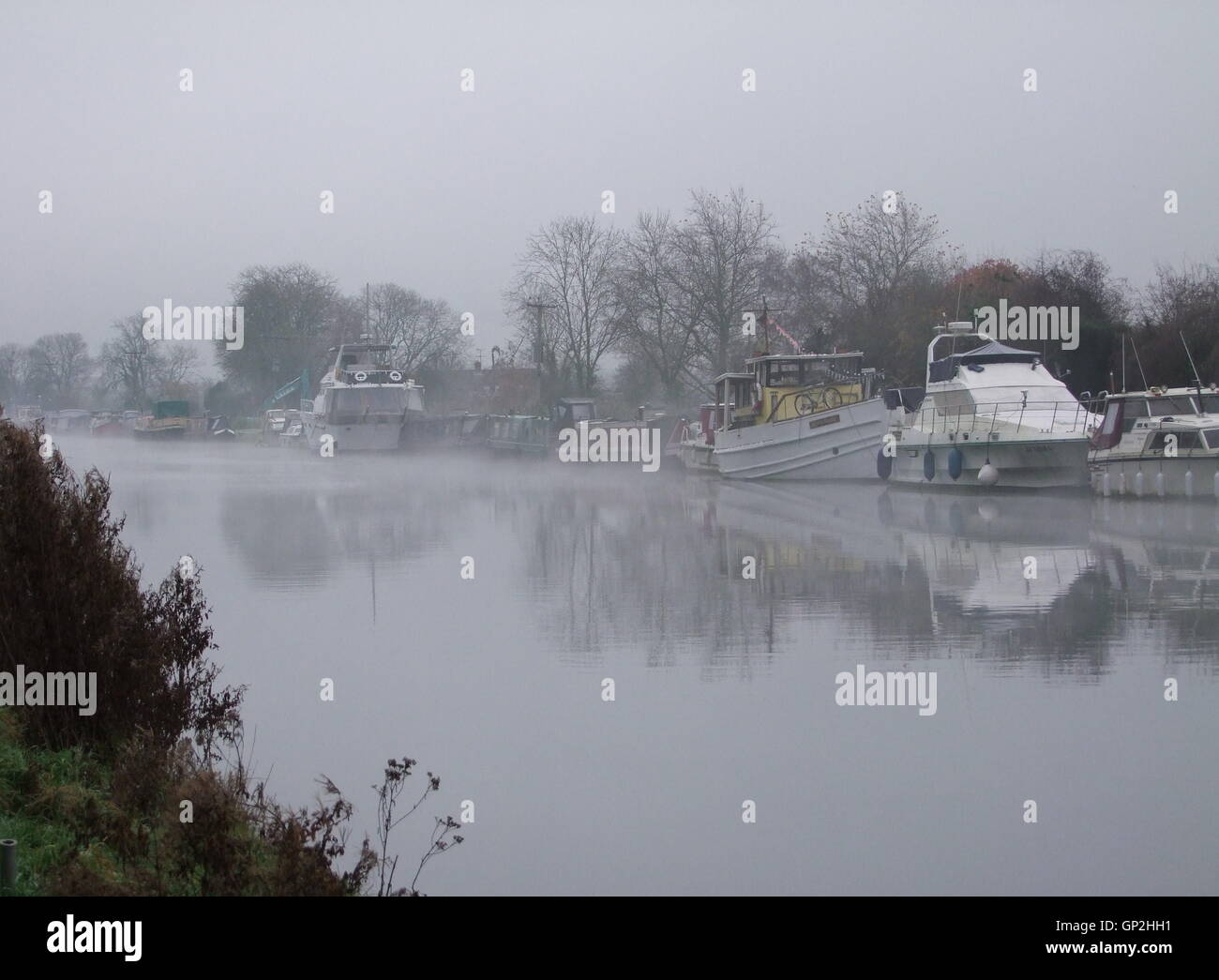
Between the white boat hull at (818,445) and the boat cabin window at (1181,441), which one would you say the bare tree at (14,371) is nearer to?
the white boat hull at (818,445)

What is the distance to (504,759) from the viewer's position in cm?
885

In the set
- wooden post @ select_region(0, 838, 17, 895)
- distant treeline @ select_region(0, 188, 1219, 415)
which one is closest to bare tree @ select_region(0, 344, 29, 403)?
distant treeline @ select_region(0, 188, 1219, 415)

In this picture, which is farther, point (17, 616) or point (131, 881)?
point (17, 616)

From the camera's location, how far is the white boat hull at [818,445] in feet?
123

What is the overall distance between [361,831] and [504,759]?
1.48m

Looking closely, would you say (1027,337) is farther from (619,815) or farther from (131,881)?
(131,881)

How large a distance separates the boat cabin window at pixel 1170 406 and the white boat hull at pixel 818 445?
10.2 m

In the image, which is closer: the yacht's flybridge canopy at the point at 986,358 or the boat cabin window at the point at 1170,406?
the boat cabin window at the point at 1170,406

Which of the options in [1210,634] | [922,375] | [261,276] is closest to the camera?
[1210,634]

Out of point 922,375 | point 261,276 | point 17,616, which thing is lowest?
point 17,616

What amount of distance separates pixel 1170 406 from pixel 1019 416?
3681mm

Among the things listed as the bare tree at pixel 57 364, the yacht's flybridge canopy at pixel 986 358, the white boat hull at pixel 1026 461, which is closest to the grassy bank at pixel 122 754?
the white boat hull at pixel 1026 461

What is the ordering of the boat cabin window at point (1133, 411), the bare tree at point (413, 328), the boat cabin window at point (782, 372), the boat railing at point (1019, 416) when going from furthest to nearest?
1. the bare tree at point (413, 328)
2. the boat cabin window at point (782, 372)
3. the boat railing at point (1019, 416)
4. the boat cabin window at point (1133, 411)
